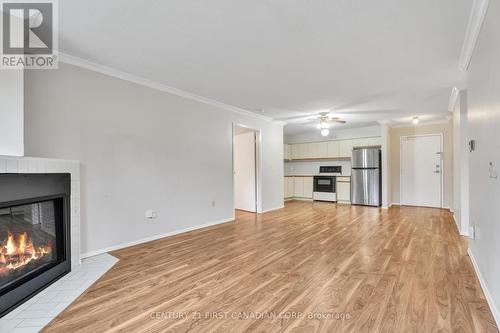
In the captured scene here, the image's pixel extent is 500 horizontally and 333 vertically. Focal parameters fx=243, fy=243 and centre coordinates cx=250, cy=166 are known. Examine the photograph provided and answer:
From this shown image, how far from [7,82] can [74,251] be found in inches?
66.5

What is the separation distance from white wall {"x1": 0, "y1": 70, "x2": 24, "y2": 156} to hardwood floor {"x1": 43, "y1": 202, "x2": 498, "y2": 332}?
136 cm

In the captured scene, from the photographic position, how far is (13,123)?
1.96m

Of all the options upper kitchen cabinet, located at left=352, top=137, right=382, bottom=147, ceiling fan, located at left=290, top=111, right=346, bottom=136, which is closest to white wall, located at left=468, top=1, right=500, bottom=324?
ceiling fan, located at left=290, top=111, right=346, bottom=136

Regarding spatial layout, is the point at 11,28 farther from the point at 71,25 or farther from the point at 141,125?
the point at 141,125

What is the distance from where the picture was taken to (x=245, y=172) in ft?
19.6

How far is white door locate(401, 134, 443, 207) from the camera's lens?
6.19m

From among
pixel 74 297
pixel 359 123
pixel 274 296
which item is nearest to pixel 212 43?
pixel 274 296

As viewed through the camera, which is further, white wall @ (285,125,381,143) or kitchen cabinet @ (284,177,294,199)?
kitchen cabinet @ (284,177,294,199)

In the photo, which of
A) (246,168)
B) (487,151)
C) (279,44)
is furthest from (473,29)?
(246,168)

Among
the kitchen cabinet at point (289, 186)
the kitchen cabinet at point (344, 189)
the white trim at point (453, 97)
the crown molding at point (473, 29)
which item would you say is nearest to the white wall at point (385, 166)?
the kitchen cabinet at point (344, 189)

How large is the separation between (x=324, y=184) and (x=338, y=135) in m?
1.58

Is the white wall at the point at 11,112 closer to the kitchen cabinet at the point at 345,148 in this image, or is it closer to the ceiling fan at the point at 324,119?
the ceiling fan at the point at 324,119

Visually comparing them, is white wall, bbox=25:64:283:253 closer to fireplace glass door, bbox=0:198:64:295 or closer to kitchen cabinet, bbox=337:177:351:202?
fireplace glass door, bbox=0:198:64:295
